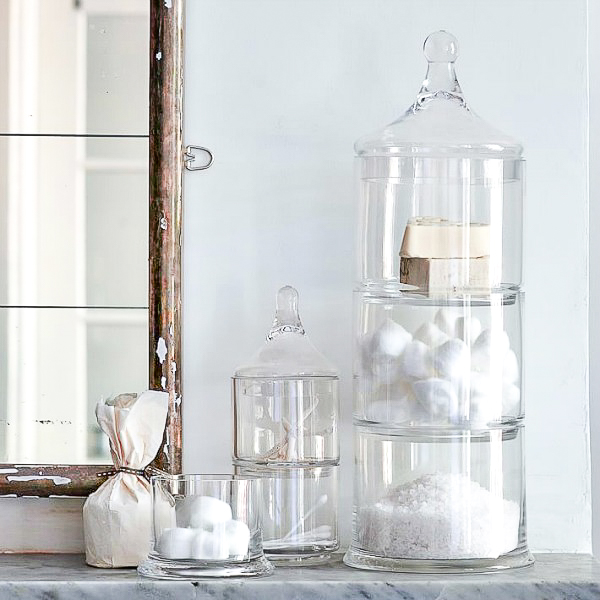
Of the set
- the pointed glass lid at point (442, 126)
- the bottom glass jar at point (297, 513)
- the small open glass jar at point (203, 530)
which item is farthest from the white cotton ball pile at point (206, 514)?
the pointed glass lid at point (442, 126)

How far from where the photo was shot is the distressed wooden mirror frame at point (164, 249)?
1.21 meters

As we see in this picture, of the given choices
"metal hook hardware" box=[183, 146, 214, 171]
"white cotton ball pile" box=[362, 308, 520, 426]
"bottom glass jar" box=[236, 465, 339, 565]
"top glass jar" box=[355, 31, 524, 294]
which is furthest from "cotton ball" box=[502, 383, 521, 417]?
"metal hook hardware" box=[183, 146, 214, 171]

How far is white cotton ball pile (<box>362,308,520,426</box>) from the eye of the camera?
1.10 metres

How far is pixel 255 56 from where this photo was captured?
1.27m

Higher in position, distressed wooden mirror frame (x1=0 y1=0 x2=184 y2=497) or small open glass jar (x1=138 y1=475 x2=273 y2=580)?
distressed wooden mirror frame (x1=0 y1=0 x2=184 y2=497)

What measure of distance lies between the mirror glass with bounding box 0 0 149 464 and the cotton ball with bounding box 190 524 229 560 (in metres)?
0.22

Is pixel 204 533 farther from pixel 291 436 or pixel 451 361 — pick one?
pixel 451 361

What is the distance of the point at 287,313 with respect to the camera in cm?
119

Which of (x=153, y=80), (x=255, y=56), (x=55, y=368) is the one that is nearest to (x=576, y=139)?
(x=255, y=56)

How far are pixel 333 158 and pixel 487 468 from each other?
16.1 inches

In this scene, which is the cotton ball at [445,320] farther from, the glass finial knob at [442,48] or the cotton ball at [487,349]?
the glass finial knob at [442,48]

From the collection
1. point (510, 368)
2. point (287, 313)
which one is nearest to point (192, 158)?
point (287, 313)

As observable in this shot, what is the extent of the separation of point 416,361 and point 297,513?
0.72 feet

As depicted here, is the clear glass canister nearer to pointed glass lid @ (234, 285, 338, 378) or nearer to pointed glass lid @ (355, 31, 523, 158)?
pointed glass lid @ (234, 285, 338, 378)
